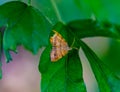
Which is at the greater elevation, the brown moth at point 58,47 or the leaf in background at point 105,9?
the leaf in background at point 105,9

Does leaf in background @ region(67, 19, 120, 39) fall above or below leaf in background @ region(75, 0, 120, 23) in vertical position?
below

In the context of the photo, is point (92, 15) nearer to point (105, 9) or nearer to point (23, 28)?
point (105, 9)

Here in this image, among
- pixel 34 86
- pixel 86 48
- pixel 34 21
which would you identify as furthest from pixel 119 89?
pixel 34 86

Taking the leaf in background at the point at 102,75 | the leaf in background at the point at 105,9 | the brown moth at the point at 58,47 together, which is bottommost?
the leaf in background at the point at 102,75

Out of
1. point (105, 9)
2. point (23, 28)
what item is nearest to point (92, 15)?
point (105, 9)
